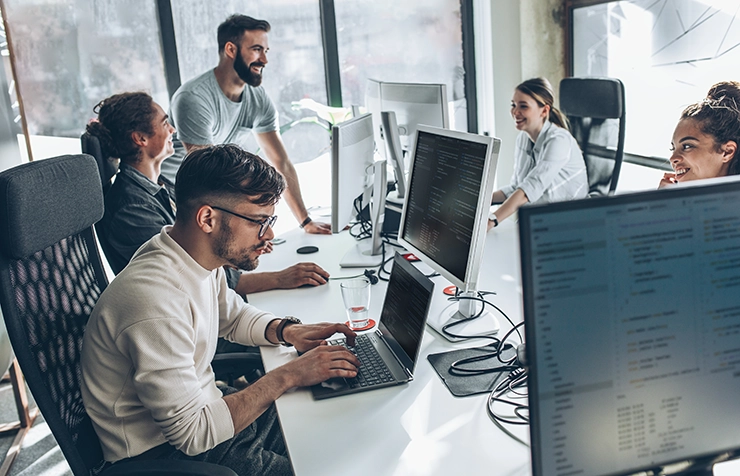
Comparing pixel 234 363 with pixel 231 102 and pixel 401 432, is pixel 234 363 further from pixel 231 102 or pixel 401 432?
pixel 231 102

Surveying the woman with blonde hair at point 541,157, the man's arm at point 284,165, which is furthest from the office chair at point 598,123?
the man's arm at point 284,165

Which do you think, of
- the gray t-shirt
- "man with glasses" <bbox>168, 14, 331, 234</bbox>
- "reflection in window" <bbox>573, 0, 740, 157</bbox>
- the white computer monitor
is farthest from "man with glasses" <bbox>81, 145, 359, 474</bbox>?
"reflection in window" <bbox>573, 0, 740, 157</bbox>

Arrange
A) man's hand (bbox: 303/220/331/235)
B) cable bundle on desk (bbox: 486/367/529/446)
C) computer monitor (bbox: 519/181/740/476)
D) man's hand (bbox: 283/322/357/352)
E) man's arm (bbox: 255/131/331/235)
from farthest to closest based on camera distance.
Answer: man's arm (bbox: 255/131/331/235) < man's hand (bbox: 303/220/331/235) < man's hand (bbox: 283/322/357/352) < cable bundle on desk (bbox: 486/367/529/446) < computer monitor (bbox: 519/181/740/476)

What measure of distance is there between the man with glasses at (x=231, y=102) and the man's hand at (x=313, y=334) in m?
1.26

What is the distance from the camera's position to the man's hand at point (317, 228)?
2.84m

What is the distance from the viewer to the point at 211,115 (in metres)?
3.09

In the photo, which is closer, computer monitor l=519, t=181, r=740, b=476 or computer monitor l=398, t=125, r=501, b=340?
computer monitor l=519, t=181, r=740, b=476

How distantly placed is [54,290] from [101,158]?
0.79 m

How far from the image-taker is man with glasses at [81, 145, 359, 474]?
1.29 meters

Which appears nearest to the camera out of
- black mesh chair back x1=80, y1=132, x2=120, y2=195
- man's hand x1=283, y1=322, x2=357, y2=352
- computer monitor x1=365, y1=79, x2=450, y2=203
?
man's hand x1=283, y1=322, x2=357, y2=352

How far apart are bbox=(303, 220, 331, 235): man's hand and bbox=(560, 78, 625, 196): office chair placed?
4.09 ft

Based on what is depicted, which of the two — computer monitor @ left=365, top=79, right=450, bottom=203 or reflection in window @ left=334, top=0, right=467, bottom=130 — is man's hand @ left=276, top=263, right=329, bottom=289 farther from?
reflection in window @ left=334, top=0, right=467, bottom=130

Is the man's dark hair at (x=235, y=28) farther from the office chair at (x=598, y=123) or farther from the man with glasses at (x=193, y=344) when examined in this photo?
the man with glasses at (x=193, y=344)

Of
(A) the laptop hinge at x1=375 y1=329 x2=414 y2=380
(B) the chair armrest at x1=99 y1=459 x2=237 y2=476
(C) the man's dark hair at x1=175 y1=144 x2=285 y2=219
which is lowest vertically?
(B) the chair armrest at x1=99 y1=459 x2=237 y2=476
